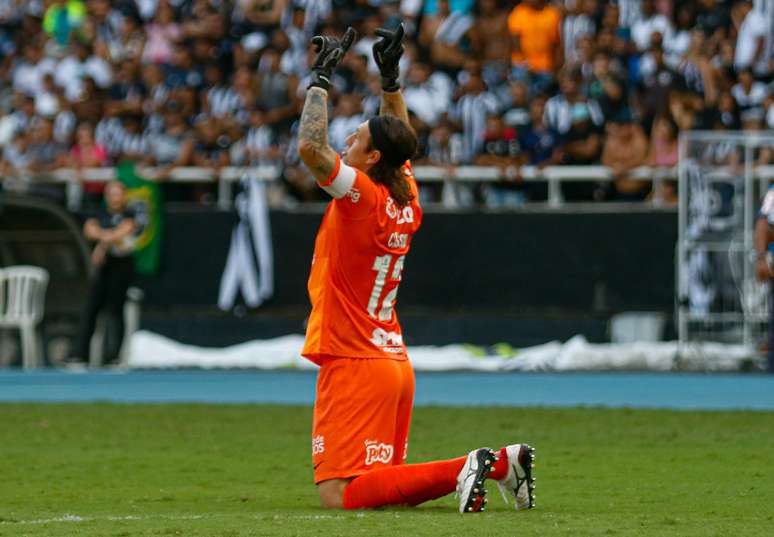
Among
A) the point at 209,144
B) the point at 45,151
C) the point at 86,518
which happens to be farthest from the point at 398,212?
the point at 45,151

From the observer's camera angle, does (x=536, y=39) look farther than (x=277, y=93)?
No

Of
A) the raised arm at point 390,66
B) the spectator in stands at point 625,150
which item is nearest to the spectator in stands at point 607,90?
the spectator in stands at point 625,150

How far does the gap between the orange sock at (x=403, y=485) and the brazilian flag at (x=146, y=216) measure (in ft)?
45.9

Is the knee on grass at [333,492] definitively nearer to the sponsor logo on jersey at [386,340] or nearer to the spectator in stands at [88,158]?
the sponsor logo on jersey at [386,340]

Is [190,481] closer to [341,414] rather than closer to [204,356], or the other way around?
[341,414]

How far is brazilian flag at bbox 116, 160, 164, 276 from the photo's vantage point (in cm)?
2200

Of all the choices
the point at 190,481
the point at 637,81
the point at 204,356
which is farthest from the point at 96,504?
the point at 637,81

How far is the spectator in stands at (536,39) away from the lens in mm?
22756

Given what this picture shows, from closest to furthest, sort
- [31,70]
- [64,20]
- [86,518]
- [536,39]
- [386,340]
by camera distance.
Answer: [86,518] → [386,340] → [536,39] → [31,70] → [64,20]

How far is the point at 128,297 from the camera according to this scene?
71.8 feet

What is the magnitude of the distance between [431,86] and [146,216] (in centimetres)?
411

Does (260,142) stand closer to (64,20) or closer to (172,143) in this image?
(172,143)

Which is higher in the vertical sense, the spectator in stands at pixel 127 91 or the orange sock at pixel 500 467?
the spectator in stands at pixel 127 91

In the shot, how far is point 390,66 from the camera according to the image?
885 cm
